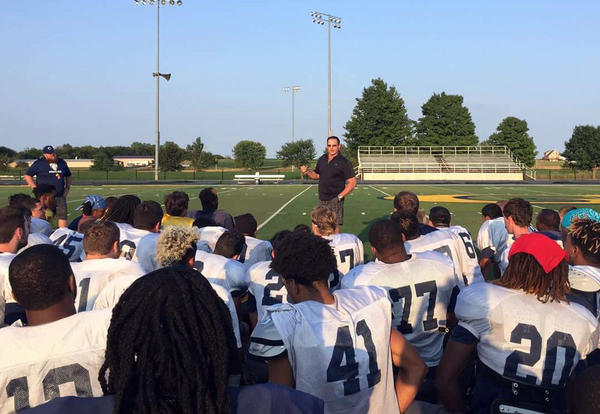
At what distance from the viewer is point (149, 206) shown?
5.53 m

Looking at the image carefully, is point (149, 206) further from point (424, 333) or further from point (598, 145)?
point (598, 145)

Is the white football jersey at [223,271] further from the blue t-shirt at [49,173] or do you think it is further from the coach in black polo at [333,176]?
the blue t-shirt at [49,173]

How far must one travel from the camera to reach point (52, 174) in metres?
10.3

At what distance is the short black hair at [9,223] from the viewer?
412 centimetres

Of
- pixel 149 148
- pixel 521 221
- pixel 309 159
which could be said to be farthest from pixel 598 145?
pixel 149 148

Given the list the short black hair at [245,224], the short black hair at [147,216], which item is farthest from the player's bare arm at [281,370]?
the short black hair at [245,224]

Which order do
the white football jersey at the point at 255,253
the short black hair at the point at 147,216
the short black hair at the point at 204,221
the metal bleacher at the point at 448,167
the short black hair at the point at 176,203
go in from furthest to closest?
the metal bleacher at the point at 448,167, the short black hair at the point at 204,221, the short black hair at the point at 176,203, the white football jersey at the point at 255,253, the short black hair at the point at 147,216

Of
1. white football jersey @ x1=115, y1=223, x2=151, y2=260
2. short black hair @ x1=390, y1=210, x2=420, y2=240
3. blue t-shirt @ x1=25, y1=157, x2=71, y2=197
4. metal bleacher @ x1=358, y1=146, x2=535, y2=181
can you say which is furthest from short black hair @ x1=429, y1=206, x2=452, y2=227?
metal bleacher @ x1=358, y1=146, x2=535, y2=181

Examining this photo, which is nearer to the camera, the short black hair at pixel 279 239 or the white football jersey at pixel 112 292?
the short black hair at pixel 279 239

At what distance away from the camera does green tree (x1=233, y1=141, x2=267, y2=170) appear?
8881cm

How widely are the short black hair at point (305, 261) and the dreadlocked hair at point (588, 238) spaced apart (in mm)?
1994

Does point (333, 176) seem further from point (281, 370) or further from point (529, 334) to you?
point (281, 370)

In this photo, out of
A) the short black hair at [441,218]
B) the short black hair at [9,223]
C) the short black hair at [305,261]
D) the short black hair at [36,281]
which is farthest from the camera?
the short black hair at [441,218]

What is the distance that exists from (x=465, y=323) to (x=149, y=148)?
137 meters
